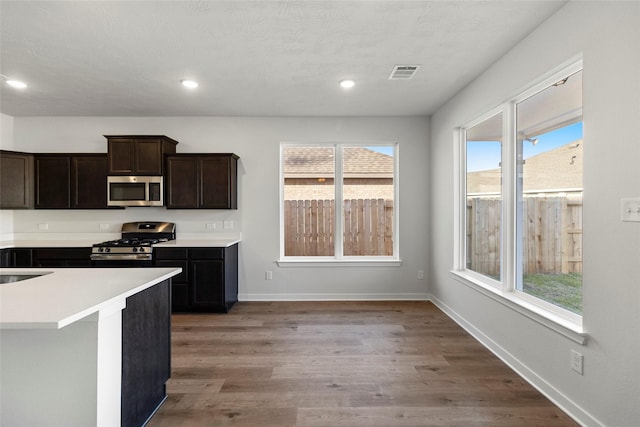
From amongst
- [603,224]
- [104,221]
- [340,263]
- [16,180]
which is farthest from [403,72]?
[16,180]

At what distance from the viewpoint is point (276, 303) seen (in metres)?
4.29

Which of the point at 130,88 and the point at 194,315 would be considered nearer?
the point at 130,88

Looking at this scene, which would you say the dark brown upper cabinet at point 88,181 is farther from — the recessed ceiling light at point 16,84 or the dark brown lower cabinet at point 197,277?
the dark brown lower cabinet at point 197,277

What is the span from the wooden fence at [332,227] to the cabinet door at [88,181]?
2.49 metres

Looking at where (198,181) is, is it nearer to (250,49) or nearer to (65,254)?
(65,254)

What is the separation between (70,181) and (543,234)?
213 inches

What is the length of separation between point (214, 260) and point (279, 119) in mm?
2123

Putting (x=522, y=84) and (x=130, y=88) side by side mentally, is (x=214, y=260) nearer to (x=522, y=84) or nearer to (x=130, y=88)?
(x=130, y=88)

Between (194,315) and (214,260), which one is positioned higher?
(214,260)

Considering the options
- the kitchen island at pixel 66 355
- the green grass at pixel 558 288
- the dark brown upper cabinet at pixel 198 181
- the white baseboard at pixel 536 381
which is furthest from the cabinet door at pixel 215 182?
the green grass at pixel 558 288

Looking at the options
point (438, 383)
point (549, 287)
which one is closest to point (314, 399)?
point (438, 383)

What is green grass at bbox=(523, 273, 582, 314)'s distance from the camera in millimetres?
2049

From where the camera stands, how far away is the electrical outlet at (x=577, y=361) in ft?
6.13

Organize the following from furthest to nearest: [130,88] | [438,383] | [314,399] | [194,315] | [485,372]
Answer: [194,315] → [130,88] → [485,372] → [438,383] → [314,399]
